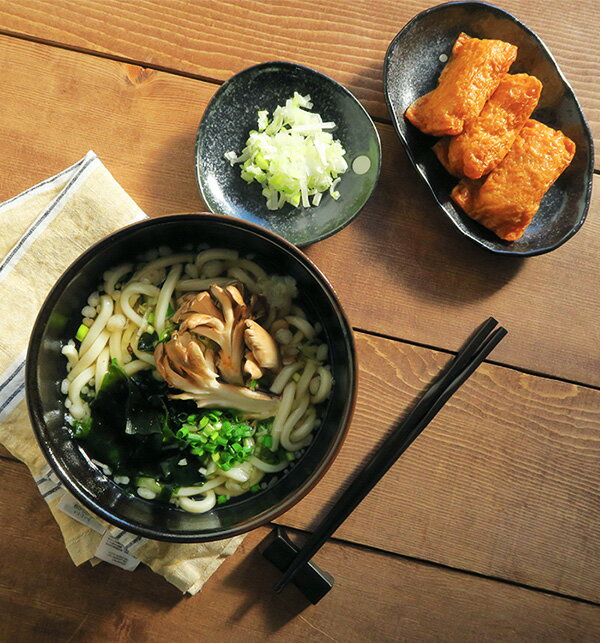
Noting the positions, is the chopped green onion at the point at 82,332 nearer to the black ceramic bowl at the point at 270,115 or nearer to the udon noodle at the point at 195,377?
the udon noodle at the point at 195,377

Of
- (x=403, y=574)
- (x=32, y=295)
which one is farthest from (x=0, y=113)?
(x=403, y=574)

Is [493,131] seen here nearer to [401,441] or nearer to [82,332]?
[401,441]

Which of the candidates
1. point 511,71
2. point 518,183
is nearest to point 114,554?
point 518,183

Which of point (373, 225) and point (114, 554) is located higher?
point (373, 225)

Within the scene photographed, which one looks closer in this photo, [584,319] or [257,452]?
[257,452]

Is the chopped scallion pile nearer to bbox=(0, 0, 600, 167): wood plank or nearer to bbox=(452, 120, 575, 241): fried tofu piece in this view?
bbox=(0, 0, 600, 167): wood plank

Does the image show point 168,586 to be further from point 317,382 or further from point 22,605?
point 317,382
